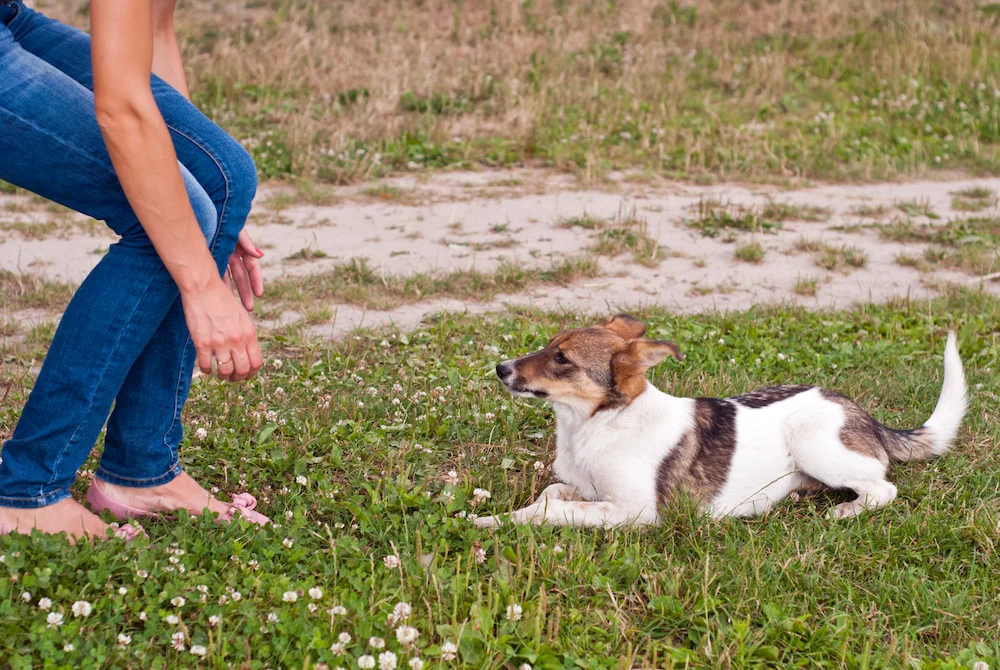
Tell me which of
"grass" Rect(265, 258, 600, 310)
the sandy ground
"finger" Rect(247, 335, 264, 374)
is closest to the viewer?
"finger" Rect(247, 335, 264, 374)

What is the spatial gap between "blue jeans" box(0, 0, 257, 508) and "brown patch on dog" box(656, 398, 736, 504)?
1858mm

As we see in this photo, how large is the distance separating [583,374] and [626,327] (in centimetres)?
43

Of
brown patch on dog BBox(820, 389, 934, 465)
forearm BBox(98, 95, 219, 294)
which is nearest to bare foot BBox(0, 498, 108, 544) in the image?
forearm BBox(98, 95, 219, 294)

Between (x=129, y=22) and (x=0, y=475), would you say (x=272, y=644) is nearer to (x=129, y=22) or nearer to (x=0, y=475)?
(x=0, y=475)

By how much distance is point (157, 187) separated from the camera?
8.95ft

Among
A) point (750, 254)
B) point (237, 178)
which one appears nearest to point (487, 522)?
point (237, 178)

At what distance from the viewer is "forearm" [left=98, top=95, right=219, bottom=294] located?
265cm

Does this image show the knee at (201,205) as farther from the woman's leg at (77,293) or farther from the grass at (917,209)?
the grass at (917,209)

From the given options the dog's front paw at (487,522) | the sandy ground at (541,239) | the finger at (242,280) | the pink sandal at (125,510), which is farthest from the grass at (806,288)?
the pink sandal at (125,510)

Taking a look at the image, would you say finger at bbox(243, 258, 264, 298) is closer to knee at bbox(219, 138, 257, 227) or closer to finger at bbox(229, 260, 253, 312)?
finger at bbox(229, 260, 253, 312)

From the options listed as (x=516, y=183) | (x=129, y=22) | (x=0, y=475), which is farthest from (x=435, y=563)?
(x=516, y=183)

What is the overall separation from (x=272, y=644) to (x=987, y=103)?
10.5 meters

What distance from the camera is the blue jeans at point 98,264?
285cm

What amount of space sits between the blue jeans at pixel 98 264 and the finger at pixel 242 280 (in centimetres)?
49
